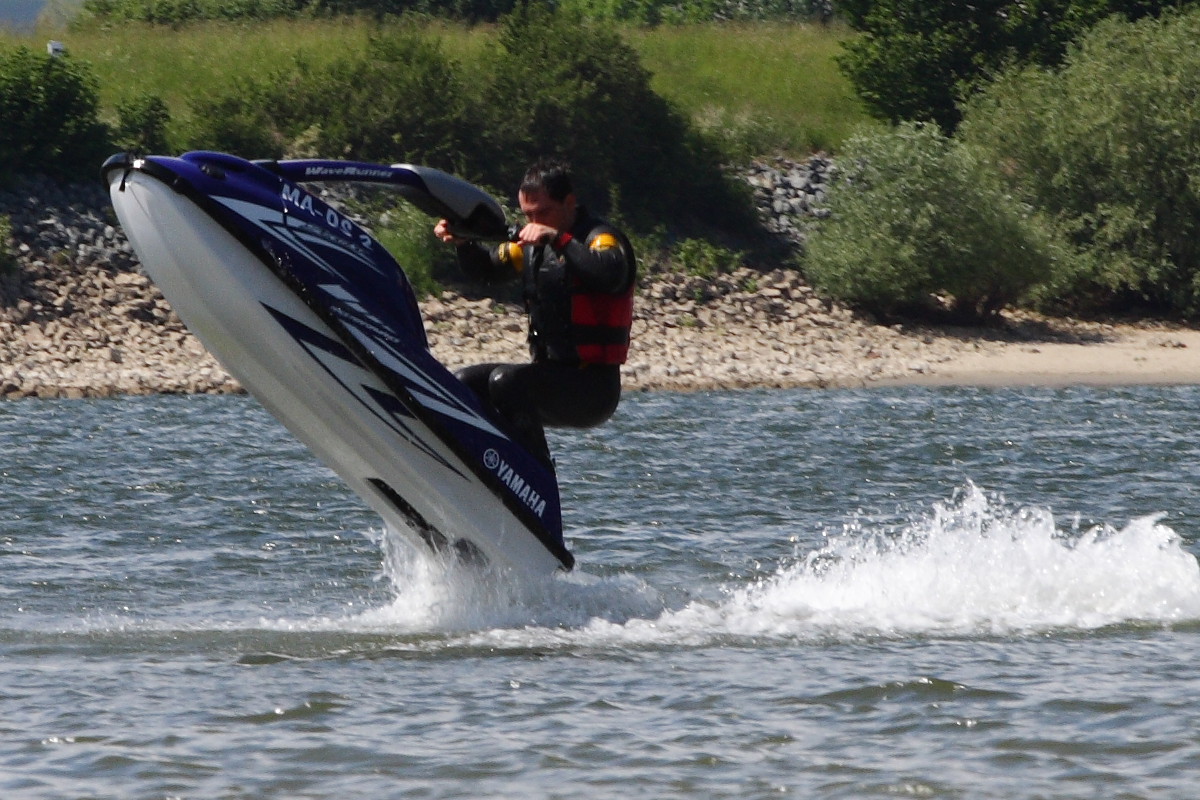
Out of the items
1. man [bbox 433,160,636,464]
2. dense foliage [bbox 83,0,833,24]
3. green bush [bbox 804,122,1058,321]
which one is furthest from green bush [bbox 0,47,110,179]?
man [bbox 433,160,636,464]

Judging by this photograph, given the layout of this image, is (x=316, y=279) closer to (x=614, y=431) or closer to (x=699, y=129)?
(x=614, y=431)

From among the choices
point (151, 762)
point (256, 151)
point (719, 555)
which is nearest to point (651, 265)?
point (256, 151)

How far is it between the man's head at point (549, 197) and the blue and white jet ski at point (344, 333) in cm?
37

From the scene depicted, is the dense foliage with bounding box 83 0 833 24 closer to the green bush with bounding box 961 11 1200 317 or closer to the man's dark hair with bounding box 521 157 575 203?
the green bush with bounding box 961 11 1200 317

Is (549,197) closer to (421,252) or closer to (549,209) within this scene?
(549,209)

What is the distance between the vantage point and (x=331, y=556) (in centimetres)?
816

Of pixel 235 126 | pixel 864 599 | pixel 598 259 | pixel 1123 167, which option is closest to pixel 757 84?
pixel 1123 167

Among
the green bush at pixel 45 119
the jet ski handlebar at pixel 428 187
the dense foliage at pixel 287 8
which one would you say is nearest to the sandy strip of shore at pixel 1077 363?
the dense foliage at pixel 287 8

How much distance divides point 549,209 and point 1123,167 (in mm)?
18516

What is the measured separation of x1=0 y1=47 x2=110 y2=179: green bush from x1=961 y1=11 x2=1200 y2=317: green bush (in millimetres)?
11985

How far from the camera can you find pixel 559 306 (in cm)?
606

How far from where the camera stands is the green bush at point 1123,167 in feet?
74.2

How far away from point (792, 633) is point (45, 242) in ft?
52.0

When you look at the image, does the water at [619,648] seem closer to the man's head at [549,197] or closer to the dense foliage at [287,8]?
the man's head at [549,197]
